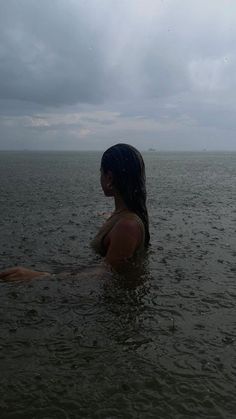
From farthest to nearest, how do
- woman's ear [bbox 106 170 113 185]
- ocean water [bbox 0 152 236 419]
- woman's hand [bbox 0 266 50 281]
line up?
1. woman's hand [bbox 0 266 50 281]
2. woman's ear [bbox 106 170 113 185]
3. ocean water [bbox 0 152 236 419]

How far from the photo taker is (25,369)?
5637mm

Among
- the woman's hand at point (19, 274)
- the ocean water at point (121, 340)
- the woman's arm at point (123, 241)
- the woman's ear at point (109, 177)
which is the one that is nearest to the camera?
the ocean water at point (121, 340)

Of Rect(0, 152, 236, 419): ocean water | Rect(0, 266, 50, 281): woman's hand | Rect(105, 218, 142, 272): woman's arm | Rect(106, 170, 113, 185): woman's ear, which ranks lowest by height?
Rect(0, 152, 236, 419): ocean water

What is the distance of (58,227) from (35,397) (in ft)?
43.1

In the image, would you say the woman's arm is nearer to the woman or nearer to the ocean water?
the woman

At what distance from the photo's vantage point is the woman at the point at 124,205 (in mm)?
6996

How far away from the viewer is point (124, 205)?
7.51 metres

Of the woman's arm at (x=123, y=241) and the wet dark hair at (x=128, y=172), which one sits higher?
the wet dark hair at (x=128, y=172)

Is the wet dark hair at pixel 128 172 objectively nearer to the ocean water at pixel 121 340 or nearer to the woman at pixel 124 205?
the woman at pixel 124 205

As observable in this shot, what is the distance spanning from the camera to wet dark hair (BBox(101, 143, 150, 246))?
23.1ft

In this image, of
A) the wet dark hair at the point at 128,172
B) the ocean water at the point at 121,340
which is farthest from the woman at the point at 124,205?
the ocean water at the point at 121,340

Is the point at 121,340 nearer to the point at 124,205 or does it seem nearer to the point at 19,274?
the point at 124,205

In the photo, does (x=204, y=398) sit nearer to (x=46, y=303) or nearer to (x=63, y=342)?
(x=63, y=342)

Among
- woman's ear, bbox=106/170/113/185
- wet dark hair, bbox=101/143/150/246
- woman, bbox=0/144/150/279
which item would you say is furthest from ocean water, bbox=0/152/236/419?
woman's ear, bbox=106/170/113/185
